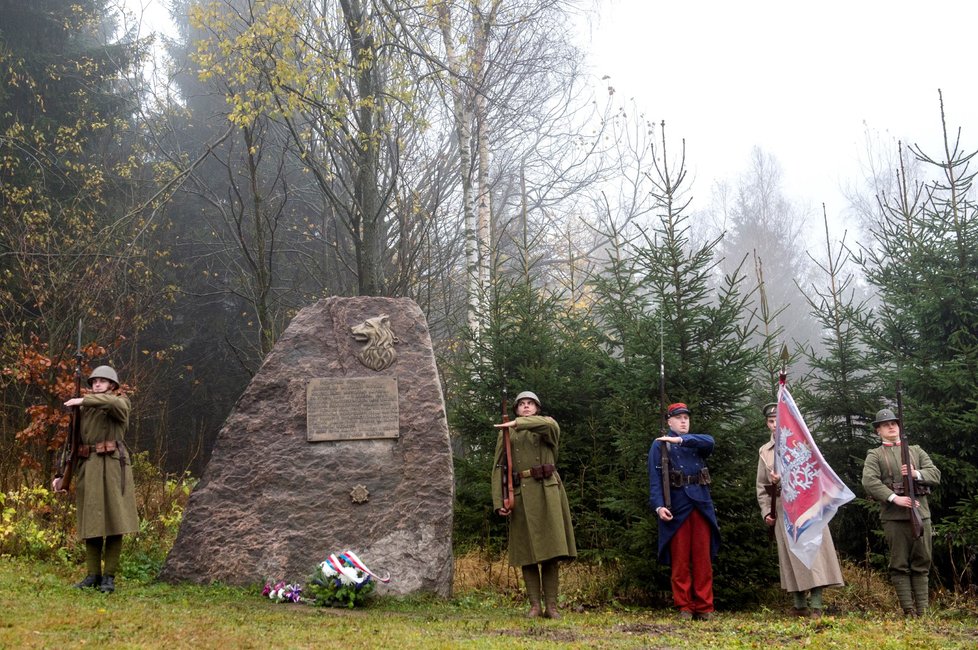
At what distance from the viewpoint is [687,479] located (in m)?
7.82

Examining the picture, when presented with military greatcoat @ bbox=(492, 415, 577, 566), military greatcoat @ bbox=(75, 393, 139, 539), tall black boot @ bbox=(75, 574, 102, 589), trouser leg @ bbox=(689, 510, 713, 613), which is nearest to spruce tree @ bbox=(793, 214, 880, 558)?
trouser leg @ bbox=(689, 510, 713, 613)

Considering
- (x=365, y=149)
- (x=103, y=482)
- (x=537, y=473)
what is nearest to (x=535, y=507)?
(x=537, y=473)

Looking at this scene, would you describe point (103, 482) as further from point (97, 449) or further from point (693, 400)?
point (693, 400)

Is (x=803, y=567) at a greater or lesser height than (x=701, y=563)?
lesser

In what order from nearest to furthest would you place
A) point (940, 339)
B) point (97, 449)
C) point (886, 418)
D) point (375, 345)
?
point (97, 449), point (886, 418), point (375, 345), point (940, 339)

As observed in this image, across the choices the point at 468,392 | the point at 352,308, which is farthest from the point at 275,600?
the point at 468,392

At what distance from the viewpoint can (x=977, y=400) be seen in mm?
8688

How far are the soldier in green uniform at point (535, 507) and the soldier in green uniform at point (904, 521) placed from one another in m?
3.01

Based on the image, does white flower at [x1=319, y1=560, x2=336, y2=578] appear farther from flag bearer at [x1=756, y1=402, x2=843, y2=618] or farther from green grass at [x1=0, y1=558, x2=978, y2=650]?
flag bearer at [x1=756, y1=402, x2=843, y2=618]

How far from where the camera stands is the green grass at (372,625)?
226 inches

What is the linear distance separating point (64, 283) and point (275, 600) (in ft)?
21.7

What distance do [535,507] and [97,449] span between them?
3.99m

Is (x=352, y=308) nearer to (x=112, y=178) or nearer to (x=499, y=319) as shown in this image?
(x=499, y=319)

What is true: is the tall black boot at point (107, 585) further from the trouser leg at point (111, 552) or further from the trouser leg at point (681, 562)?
the trouser leg at point (681, 562)
